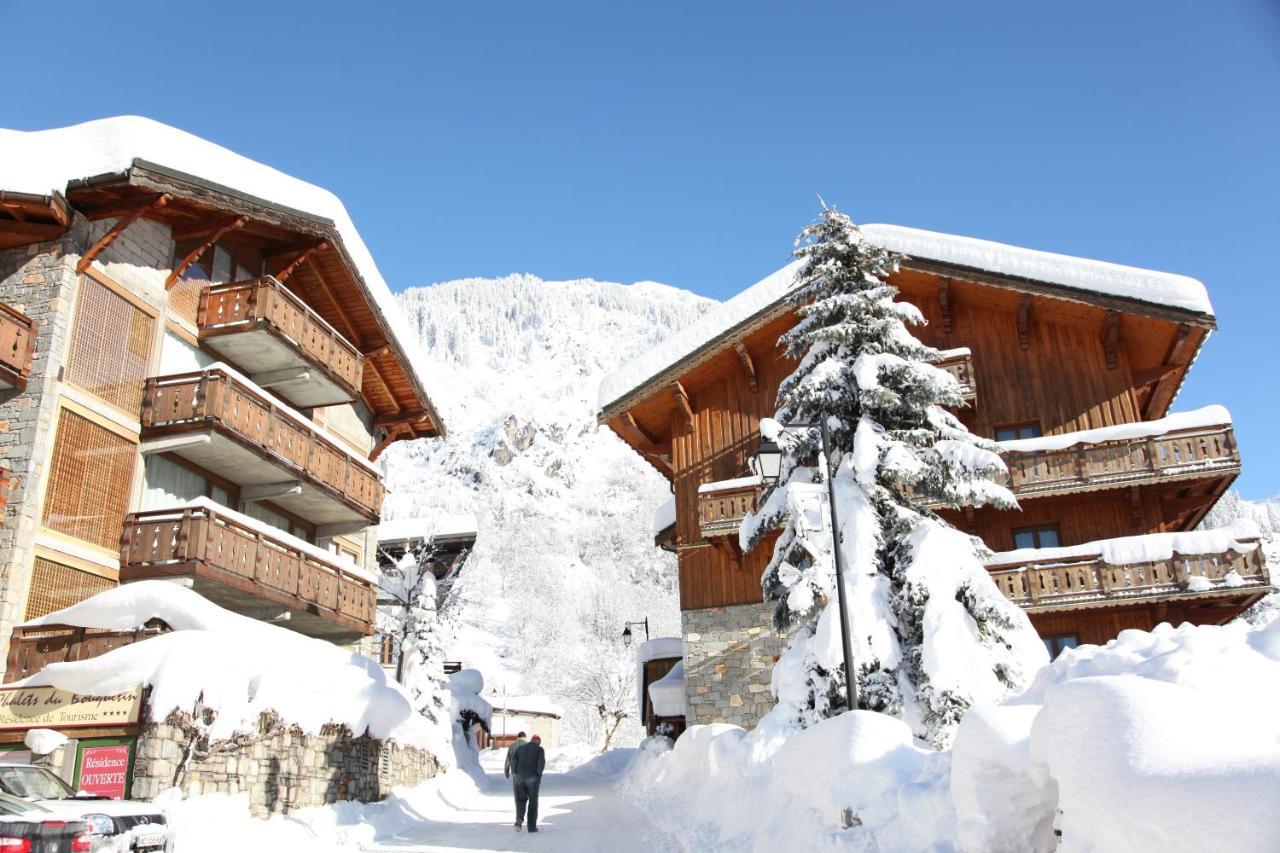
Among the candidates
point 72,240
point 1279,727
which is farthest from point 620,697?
point 1279,727

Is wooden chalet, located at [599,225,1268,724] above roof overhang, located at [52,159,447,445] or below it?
below

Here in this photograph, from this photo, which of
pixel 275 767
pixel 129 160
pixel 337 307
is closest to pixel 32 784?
pixel 275 767

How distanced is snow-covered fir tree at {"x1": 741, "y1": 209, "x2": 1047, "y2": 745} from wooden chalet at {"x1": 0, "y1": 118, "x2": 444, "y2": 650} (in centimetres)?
1052

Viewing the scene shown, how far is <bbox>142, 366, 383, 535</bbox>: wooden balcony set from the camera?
18.5m

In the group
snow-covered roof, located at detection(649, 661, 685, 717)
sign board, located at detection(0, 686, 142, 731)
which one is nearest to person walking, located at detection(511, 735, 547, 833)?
sign board, located at detection(0, 686, 142, 731)

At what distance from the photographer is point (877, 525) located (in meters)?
14.8

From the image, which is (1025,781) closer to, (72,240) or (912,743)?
(912,743)

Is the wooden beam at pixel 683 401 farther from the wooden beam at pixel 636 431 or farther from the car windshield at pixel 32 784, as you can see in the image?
the car windshield at pixel 32 784

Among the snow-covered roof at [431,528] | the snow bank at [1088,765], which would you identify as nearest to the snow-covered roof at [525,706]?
the snow-covered roof at [431,528]

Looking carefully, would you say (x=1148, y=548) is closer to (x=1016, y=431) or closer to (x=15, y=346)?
(x=1016, y=431)

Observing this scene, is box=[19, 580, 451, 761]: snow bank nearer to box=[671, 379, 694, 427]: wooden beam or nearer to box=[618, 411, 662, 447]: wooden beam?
box=[618, 411, 662, 447]: wooden beam

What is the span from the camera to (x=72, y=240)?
17438 mm

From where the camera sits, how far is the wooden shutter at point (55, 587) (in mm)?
15875

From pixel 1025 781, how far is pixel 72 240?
18.0 m
